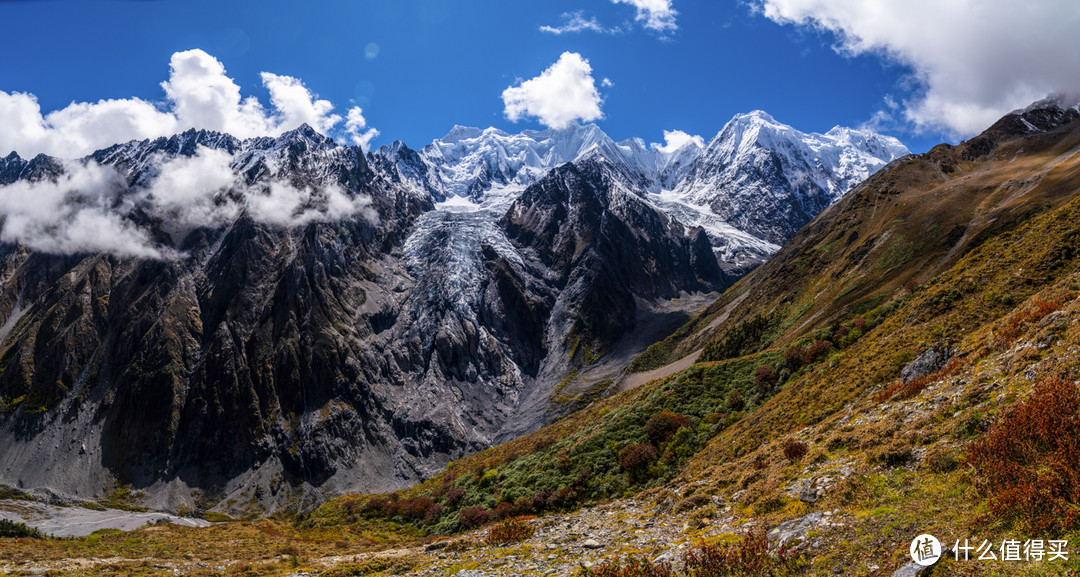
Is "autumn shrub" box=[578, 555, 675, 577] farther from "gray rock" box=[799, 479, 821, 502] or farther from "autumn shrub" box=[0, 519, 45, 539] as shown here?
"autumn shrub" box=[0, 519, 45, 539]

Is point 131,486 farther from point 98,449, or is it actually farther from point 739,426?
point 739,426

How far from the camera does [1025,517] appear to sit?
8781 millimetres

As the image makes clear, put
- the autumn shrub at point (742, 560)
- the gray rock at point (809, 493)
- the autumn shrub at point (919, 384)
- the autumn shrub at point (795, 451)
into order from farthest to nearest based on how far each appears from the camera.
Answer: the autumn shrub at point (795, 451) → the autumn shrub at point (919, 384) → the gray rock at point (809, 493) → the autumn shrub at point (742, 560)

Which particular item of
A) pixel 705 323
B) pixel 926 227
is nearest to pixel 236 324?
pixel 705 323

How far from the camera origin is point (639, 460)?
29281mm

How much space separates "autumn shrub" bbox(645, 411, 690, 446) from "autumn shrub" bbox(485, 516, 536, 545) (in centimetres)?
1260

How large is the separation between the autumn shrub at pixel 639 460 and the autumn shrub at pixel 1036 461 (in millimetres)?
18473

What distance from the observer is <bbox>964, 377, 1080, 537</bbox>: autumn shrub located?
341 inches

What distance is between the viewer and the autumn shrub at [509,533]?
21188mm

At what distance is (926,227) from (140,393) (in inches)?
9122

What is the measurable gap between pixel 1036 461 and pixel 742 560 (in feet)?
21.3

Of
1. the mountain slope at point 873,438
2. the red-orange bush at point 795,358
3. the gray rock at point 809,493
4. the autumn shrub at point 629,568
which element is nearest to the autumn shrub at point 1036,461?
the mountain slope at point 873,438

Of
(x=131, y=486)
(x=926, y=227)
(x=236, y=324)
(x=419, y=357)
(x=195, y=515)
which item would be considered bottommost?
(x=195, y=515)

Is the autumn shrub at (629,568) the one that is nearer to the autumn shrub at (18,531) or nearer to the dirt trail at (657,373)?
the autumn shrub at (18,531)
